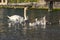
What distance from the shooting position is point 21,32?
23.1 meters

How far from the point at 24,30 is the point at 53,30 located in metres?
2.33

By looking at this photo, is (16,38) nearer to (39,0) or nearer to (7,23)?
(7,23)

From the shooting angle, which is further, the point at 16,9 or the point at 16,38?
the point at 16,9

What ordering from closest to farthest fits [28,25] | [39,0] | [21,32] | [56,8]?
[21,32]
[28,25]
[56,8]
[39,0]

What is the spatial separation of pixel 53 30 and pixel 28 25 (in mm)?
3367

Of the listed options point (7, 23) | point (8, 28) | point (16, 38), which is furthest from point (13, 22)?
point (16, 38)

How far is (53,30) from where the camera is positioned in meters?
24.1

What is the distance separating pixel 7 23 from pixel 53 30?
557cm

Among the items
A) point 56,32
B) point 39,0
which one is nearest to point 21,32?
point 56,32

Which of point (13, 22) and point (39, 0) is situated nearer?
point (13, 22)

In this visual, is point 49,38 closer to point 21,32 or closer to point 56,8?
point 21,32

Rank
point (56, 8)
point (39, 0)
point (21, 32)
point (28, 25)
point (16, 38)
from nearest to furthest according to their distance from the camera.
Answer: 1. point (16, 38)
2. point (21, 32)
3. point (28, 25)
4. point (56, 8)
5. point (39, 0)

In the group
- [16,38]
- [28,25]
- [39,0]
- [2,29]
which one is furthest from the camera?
[39,0]

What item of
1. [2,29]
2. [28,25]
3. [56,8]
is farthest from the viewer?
[56,8]
